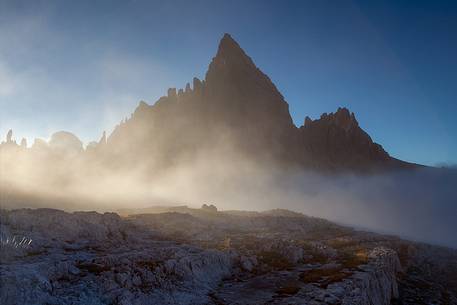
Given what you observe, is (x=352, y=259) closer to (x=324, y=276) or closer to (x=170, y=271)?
(x=324, y=276)

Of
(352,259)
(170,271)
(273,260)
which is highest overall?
(170,271)

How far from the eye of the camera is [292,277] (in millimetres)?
42406

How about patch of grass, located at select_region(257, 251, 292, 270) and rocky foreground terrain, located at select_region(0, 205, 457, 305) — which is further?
patch of grass, located at select_region(257, 251, 292, 270)

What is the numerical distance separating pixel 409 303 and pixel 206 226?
4918 cm

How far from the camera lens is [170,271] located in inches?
1436

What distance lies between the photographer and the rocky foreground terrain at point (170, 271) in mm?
28770

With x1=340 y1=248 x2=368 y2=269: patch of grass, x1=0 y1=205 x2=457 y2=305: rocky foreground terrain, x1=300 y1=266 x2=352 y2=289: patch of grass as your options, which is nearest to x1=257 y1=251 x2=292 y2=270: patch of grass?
x1=0 y1=205 x2=457 y2=305: rocky foreground terrain

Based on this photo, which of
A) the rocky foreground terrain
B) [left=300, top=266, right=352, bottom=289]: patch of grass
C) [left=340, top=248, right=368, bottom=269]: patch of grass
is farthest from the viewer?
[left=340, top=248, right=368, bottom=269]: patch of grass

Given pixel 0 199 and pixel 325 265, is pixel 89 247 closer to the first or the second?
pixel 325 265

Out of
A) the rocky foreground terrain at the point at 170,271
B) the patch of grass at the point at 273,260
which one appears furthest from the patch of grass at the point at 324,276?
the patch of grass at the point at 273,260

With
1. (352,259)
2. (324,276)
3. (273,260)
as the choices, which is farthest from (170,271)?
(352,259)

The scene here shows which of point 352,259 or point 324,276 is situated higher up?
point 352,259

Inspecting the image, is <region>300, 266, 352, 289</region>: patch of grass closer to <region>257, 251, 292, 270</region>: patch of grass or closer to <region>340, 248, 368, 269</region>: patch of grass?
<region>340, 248, 368, 269</region>: patch of grass

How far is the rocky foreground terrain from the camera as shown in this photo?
28.8 meters
